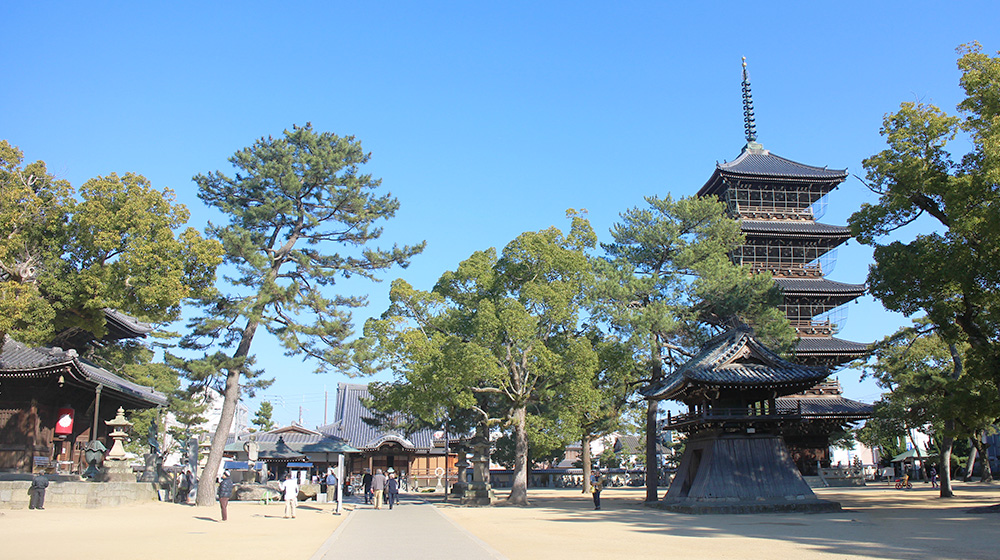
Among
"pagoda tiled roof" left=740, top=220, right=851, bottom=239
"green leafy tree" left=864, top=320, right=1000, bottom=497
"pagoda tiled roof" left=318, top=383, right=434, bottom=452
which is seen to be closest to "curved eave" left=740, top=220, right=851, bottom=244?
"pagoda tiled roof" left=740, top=220, right=851, bottom=239

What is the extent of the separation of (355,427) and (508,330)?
36.8 m

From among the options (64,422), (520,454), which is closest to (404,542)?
(520,454)

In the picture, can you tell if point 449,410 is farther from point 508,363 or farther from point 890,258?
point 890,258

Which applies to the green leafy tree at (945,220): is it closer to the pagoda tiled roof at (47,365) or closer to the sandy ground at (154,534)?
→ the sandy ground at (154,534)

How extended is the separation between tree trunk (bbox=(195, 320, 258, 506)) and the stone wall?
239 centimetres

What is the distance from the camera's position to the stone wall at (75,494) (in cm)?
1764

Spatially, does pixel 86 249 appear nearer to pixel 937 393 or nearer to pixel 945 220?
pixel 945 220

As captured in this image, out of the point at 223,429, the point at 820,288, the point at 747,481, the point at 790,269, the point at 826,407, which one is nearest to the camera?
the point at 747,481

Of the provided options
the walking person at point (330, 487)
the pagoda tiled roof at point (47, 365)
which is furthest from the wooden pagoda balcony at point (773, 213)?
the pagoda tiled roof at point (47, 365)

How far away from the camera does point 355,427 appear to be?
5675 cm

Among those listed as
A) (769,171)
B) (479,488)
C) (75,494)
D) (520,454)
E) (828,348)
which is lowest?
(479,488)

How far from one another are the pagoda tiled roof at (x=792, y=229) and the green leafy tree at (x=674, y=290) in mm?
11682

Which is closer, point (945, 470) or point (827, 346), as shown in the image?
point (945, 470)

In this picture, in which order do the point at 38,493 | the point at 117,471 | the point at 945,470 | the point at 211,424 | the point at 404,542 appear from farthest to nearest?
the point at 211,424
the point at 945,470
the point at 117,471
the point at 38,493
the point at 404,542
